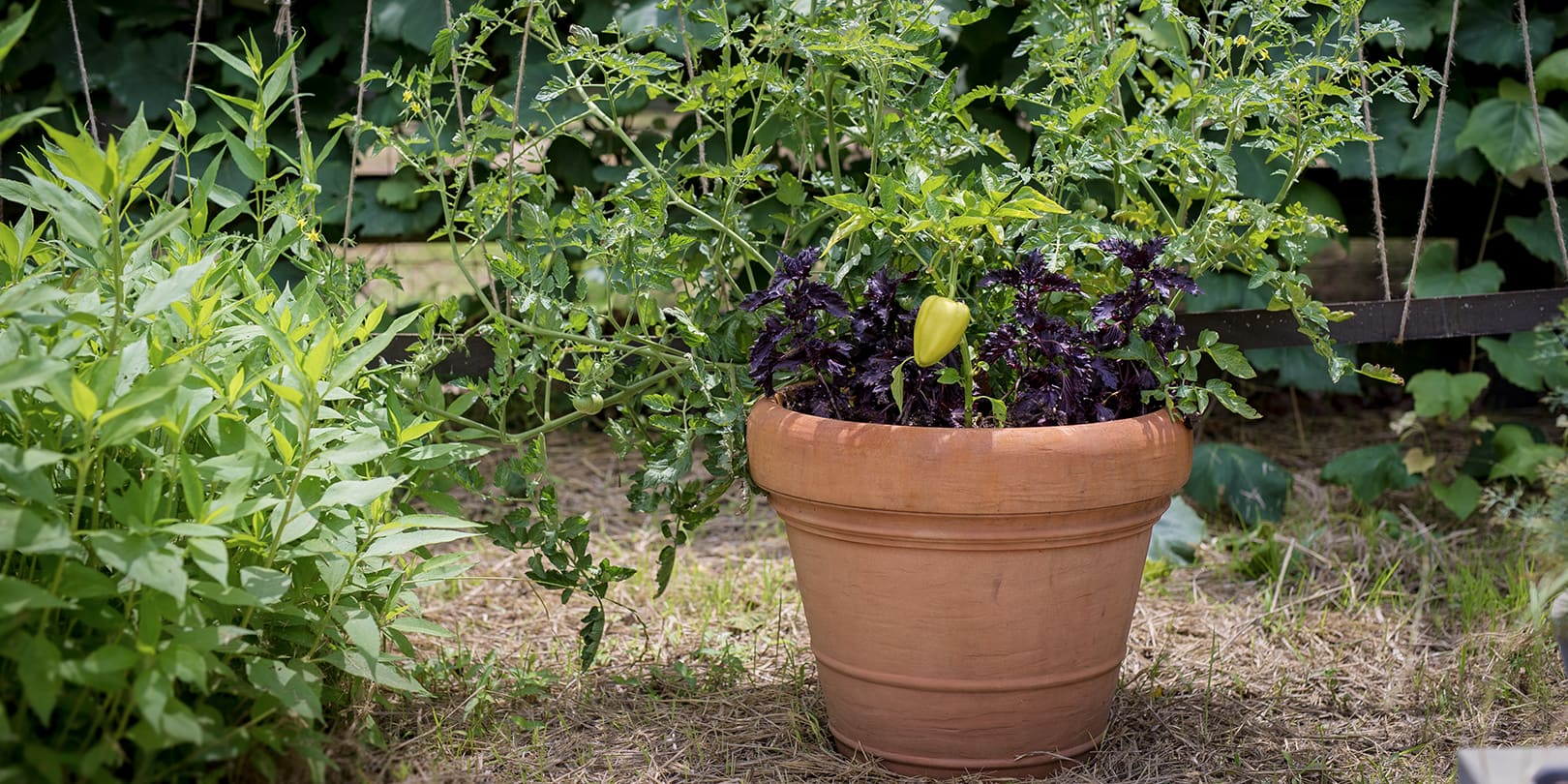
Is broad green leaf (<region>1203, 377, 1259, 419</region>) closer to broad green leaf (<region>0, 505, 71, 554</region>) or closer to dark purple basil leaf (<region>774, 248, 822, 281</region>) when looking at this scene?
dark purple basil leaf (<region>774, 248, 822, 281</region>)

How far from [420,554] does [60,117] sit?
73.1 inches

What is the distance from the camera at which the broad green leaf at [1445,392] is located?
246 cm

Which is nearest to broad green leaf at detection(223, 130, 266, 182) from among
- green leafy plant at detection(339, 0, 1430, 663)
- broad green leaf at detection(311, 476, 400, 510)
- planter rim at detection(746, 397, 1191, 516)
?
green leafy plant at detection(339, 0, 1430, 663)

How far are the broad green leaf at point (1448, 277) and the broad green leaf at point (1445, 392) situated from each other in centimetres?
17

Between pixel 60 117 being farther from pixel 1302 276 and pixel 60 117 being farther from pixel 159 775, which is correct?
pixel 1302 276

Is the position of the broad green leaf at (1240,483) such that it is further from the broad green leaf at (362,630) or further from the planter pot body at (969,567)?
the broad green leaf at (362,630)

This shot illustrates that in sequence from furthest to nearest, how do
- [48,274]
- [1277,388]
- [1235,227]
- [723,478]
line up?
[1277,388], [1235,227], [723,478], [48,274]

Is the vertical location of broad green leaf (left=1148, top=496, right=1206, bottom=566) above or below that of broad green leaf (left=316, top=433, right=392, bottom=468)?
below

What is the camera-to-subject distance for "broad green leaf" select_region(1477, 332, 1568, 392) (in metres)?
2.49

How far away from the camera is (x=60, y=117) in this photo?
2791 millimetres

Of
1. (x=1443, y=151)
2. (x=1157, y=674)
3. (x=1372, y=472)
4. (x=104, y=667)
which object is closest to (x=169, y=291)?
(x=104, y=667)

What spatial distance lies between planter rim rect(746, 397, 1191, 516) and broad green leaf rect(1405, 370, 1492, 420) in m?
1.28

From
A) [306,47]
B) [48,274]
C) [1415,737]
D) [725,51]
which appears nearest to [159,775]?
[48,274]

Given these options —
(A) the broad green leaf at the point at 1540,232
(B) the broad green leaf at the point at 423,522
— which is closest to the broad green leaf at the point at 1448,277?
(A) the broad green leaf at the point at 1540,232
